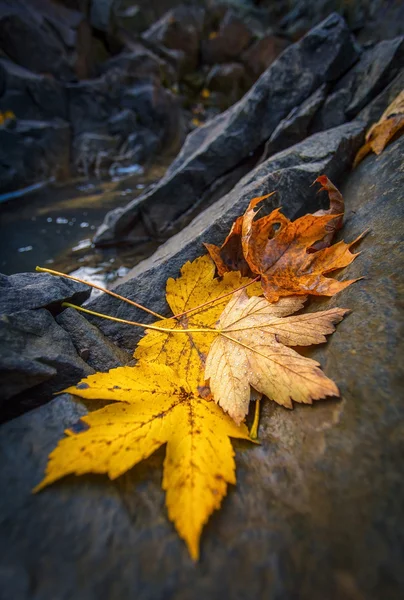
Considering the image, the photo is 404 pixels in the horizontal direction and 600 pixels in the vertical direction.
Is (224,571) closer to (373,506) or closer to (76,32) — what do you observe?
(373,506)

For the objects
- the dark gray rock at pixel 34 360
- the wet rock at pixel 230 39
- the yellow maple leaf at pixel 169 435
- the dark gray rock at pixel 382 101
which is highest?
the wet rock at pixel 230 39

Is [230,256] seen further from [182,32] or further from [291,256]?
[182,32]

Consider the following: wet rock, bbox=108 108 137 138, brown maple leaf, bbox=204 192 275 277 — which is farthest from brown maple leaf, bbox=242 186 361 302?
wet rock, bbox=108 108 137 138

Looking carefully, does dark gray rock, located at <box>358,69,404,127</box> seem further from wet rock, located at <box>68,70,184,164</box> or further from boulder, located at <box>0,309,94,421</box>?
wet rock, located at <box>68,70,184,164</box>

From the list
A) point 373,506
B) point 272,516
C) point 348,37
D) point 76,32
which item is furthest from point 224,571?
point 76,32

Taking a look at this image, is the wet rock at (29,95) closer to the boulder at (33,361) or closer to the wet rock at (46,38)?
the wet rock at (46,38)

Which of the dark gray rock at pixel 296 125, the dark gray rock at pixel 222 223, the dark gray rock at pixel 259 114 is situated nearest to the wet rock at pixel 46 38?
the dark gray rock at pixel 259 114
